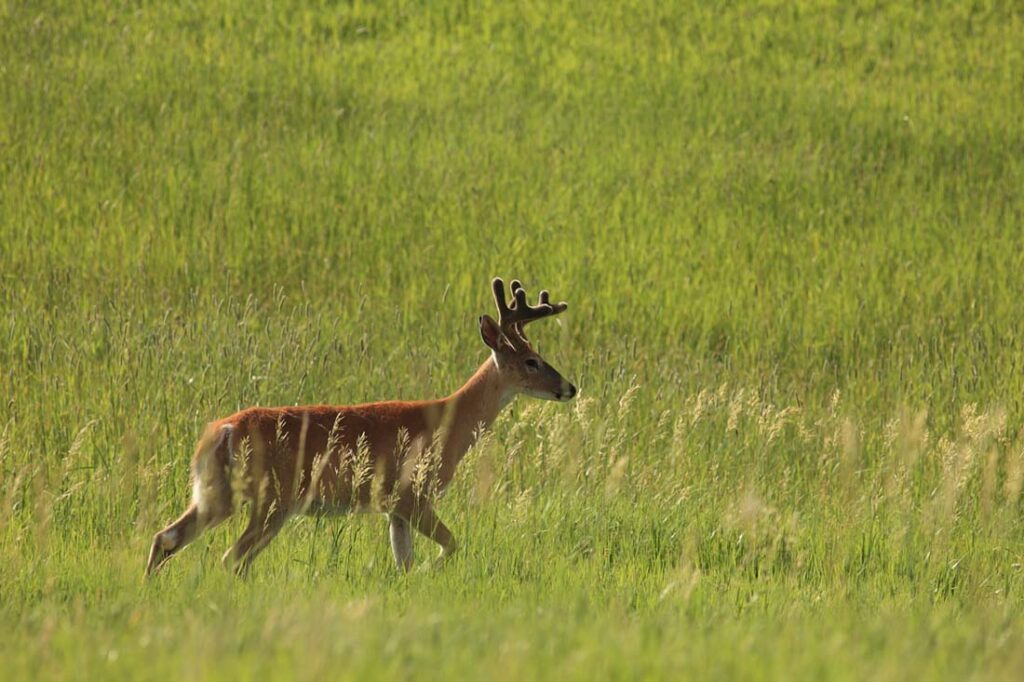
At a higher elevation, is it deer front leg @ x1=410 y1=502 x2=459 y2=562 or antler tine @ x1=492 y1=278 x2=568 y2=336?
antler tine @ x1=492 y1=278 x2=568 y2=336

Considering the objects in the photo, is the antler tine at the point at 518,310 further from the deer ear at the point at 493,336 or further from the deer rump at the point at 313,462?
the deer rump at the point at 313,462

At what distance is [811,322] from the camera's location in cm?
1281

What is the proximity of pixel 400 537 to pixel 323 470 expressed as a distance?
49cm

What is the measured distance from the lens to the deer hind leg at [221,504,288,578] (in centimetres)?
700

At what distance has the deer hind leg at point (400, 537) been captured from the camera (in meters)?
7.36

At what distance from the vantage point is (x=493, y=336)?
8.46m

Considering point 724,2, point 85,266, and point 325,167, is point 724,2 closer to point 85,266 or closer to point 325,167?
point 325,167

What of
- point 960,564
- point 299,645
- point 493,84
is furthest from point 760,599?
point 493,84

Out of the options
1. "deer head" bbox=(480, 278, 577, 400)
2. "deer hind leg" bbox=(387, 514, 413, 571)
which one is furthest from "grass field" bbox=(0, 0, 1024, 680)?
"deer head" bbox=(480, 278, 577, 400)

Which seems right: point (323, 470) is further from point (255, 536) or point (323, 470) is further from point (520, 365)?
point (520, 365)

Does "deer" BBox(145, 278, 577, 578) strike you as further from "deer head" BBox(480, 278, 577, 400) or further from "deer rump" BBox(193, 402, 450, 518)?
"deer head" BBox(480, 278, 577, 400)

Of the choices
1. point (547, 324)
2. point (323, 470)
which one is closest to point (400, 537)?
point (323, 470)

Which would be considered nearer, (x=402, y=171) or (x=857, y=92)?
(x=402, y=171)

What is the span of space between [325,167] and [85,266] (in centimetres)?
349
